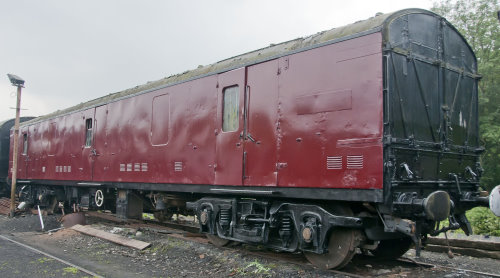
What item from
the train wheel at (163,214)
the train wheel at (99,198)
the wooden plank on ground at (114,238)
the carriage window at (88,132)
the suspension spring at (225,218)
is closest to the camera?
the suspension spring at (225,218)

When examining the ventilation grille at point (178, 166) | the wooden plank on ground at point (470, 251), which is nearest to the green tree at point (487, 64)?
the wooden plank on ground at point (470, 251)

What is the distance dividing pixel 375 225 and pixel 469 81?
3.04m

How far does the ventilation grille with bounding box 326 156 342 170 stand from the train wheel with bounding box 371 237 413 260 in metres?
2.10

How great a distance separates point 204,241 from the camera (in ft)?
27.7

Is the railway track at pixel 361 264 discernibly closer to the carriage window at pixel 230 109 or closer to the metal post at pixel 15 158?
the carriage window at pixel 230 109

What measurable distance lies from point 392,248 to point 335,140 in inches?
97.5

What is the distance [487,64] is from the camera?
70.6 feet

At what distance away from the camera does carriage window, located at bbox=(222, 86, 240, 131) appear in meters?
7.36

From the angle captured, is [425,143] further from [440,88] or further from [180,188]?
[180,188]

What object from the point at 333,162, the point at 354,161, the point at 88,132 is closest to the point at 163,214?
the point at 88,132

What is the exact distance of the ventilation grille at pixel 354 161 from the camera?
5.31m

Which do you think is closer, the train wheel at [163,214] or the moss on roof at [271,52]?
the moss on roof at [271,52]

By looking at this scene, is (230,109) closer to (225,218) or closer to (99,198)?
(225,218)

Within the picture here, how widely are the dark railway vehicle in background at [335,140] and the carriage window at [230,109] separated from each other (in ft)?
0.07
